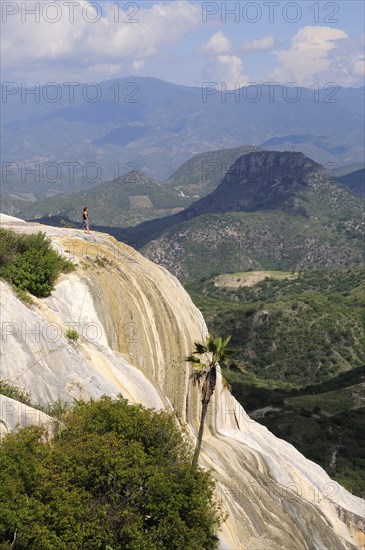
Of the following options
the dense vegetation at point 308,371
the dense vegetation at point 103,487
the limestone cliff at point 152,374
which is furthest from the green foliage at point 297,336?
the dense vegetation at point 103,487

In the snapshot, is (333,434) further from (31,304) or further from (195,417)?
(31,304)

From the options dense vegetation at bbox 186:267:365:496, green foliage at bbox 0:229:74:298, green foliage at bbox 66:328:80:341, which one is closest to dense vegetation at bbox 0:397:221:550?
green foliage at bbox 66:328:80:341

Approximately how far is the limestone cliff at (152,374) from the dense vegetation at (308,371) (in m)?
21.0

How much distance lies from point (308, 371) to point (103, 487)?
357 feet

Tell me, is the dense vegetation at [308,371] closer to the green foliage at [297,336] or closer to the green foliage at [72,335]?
the green foliage at [297,336]

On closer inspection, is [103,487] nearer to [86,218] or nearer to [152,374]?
[152,374]

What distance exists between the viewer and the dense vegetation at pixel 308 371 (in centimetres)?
6612

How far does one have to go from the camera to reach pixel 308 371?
126m

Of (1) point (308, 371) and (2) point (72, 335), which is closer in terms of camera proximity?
(2) point (72, 335)

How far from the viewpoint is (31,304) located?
2878 centimetres

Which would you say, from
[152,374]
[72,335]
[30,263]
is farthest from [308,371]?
[72,335]

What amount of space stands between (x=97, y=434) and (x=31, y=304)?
28.5ft

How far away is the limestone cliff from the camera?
26.0 meters

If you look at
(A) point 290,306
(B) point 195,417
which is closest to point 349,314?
(A) point 290,306
